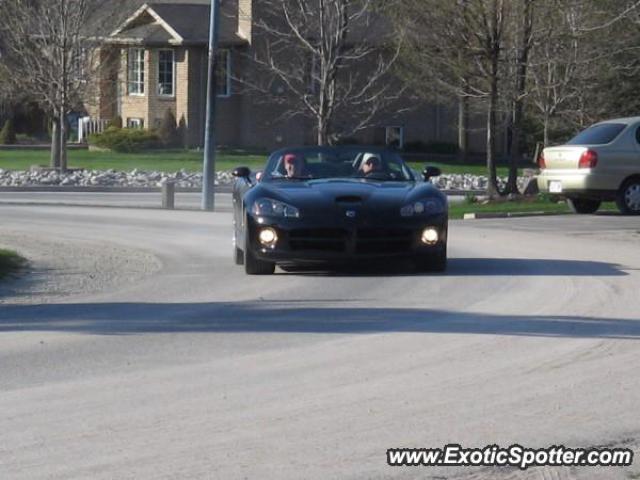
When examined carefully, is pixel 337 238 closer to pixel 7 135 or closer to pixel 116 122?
pixel 116 122

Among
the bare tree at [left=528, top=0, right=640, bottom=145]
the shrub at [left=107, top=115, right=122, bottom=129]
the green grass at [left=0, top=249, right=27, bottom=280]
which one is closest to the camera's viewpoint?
the green grass at [left=0, top=249, right=27, bottom=280]

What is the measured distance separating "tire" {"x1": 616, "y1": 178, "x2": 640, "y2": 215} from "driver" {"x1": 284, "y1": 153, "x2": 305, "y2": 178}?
30.9 ft

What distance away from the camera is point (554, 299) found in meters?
12.2

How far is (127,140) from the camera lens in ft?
160

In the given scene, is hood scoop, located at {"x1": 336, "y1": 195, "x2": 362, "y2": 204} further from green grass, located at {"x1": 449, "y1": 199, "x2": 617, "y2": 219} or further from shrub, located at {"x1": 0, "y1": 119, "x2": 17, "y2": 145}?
shrub, located at {"x1": 0, "y1": 119, "x2": 17, "y2": 145}

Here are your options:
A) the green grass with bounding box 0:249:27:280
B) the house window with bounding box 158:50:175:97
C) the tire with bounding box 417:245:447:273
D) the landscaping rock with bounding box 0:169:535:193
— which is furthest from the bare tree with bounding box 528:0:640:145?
the house window with bounding box 158:50:175:97

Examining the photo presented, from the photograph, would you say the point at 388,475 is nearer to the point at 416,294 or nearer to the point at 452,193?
the point at 416,294

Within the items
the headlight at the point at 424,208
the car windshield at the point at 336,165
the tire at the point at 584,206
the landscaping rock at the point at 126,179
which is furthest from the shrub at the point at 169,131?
the headlight at the point at 424,208

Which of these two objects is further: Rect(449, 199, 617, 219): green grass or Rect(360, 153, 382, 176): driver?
Rect(449, 199, 617, 219): green grass

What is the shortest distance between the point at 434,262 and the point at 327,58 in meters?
19.4

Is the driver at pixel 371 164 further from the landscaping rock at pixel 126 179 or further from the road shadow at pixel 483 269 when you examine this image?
the landscaping rock at pixel 126 179

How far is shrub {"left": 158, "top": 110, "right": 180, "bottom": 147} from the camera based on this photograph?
50281 millimetres

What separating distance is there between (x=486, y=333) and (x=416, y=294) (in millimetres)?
2321

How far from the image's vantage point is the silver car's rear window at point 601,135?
22656 mm
